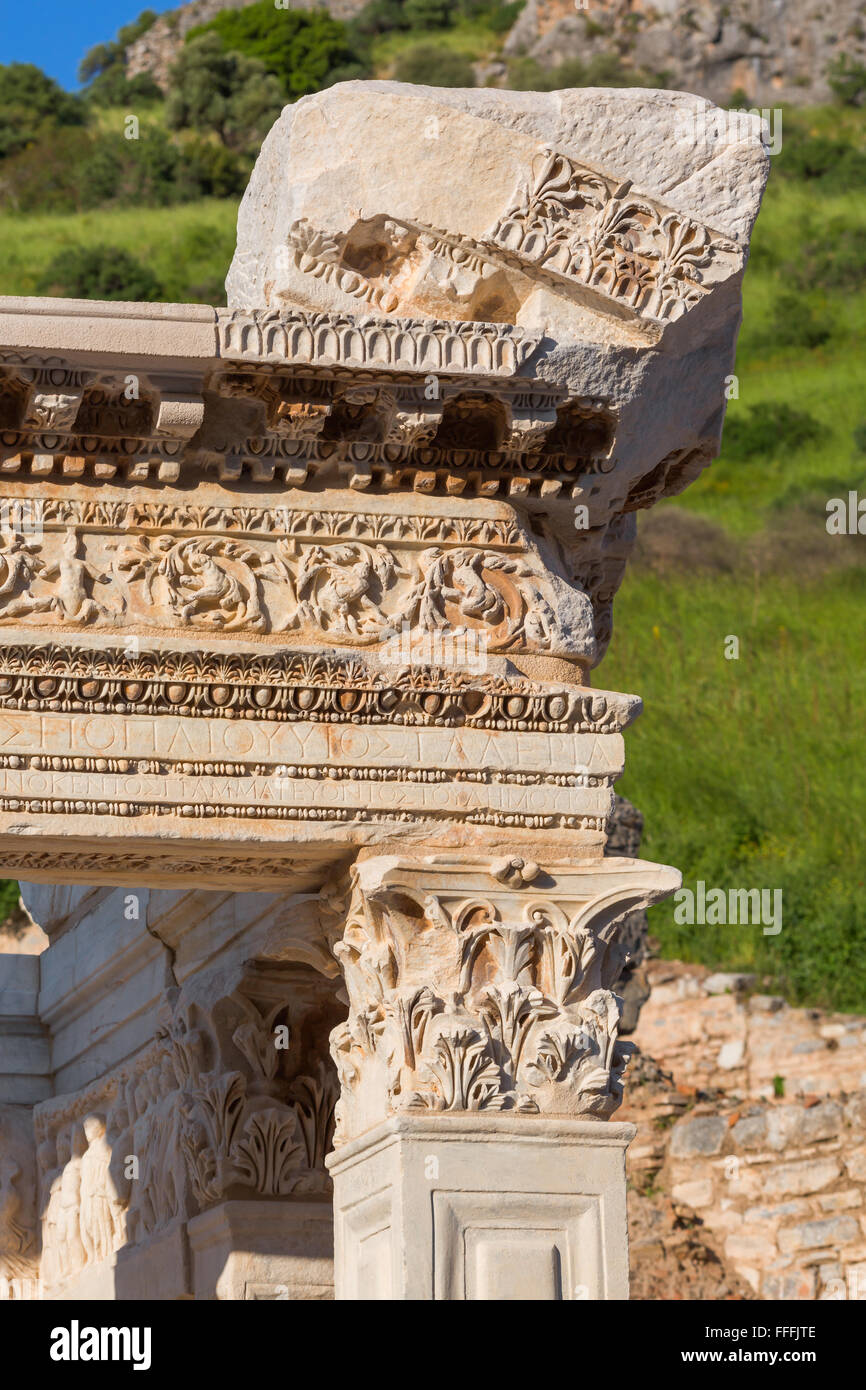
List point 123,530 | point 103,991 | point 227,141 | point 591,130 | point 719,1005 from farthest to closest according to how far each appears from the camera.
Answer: point 227,141 → point 719,1005 → point 103,991 → point 591,130 → point 123,530

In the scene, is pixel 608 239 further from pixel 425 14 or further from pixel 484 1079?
pixel 425 14

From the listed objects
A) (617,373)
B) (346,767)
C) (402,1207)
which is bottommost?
(402,1207)

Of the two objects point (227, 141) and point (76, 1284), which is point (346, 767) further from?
point (227, 141)

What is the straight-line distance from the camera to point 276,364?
626 centimetres

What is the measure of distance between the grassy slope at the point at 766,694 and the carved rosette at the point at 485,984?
14.9 m

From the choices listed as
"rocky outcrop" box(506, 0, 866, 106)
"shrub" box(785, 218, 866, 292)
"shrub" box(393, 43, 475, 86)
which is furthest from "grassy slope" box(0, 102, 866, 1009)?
"rocky outcrop" box(506, 0, 866, 106)

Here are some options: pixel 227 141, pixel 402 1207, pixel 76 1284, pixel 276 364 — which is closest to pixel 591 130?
pixel 276 364

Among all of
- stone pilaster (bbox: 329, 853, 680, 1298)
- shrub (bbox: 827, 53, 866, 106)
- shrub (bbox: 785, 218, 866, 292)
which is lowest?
stone pilaster (bbox: 329, 853, 680, 1298)

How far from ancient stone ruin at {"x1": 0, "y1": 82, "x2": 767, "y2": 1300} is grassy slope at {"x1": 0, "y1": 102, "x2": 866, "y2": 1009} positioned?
1477 centimetres

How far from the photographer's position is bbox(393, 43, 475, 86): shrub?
55969 millimetres

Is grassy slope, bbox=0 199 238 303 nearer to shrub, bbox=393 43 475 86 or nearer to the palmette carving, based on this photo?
shrub, bbox=393 43 475 86

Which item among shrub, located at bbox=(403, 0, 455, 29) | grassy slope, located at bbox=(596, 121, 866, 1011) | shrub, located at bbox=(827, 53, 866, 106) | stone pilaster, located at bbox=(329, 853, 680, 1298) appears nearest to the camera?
stone pilaster, located at bbox=(329, 853, 680, 1298)

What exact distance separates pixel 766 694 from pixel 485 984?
23198 mm

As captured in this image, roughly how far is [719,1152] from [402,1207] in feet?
40.3
